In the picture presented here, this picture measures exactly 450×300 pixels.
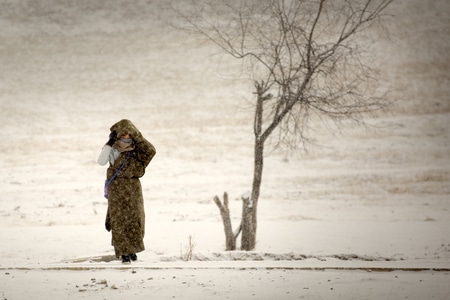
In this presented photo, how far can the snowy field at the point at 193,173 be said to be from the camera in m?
6.25

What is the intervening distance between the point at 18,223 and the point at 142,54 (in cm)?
3579

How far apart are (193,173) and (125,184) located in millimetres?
18596

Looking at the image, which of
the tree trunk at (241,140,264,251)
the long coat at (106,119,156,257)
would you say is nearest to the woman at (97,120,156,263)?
the long coat at (106,119,156,257)

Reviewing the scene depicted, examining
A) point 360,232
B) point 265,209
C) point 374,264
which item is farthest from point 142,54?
point 374,264

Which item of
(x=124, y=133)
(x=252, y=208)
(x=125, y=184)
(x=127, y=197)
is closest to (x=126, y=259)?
(x=127, y=197)

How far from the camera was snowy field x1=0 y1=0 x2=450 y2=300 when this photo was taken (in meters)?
6.25

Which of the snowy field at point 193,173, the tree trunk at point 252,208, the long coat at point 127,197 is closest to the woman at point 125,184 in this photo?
the long coat at point 127,197

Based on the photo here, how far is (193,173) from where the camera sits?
85.1 ft

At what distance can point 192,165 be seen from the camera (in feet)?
90.3

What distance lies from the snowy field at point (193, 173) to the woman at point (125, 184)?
38 centimetres

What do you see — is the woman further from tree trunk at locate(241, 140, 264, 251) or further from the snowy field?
tree trunk at locate(241, 140, 264, 251)

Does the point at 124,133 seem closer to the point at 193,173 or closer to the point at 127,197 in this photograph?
the point at 127,197

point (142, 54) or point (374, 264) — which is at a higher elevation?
point (142, 54)

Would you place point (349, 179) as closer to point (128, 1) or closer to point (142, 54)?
point (142, 54)
